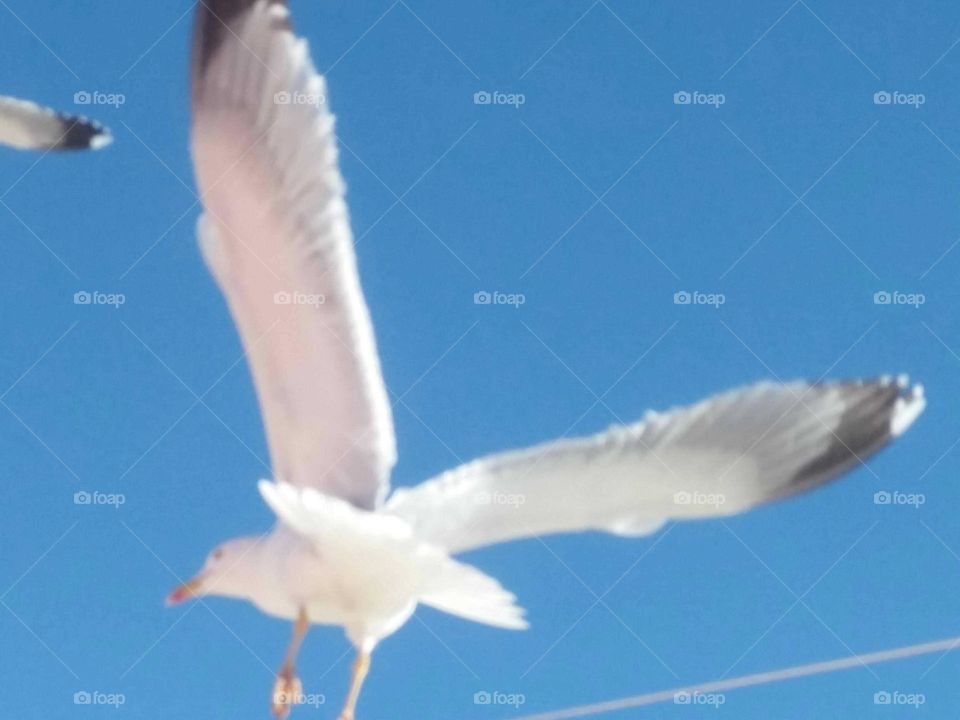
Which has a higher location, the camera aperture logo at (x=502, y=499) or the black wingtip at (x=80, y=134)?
the black wingtip at (x=80, y=134)

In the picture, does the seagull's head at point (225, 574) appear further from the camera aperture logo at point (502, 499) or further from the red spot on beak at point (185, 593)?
the camera aperture logo at point (502, 499)

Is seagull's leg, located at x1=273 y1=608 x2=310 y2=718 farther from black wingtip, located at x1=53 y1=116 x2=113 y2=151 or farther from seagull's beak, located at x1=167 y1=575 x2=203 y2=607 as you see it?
black wingtip, located at x1=53 y1=116 x2=113 y2=151

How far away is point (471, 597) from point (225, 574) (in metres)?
0.40

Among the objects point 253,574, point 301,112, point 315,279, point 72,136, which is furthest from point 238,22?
point 253,574

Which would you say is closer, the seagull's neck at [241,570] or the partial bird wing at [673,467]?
the partial bird wing at [673,467]

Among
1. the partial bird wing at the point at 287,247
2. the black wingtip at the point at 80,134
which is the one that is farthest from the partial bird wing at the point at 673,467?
the black wingtip at the point at 80,134

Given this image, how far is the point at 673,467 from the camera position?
200 centimetres

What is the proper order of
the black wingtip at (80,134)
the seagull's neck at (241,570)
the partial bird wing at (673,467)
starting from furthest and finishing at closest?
the black wingtip at (80,134)
the seagull's neck at (241,570)
the partial bird wing at (673,467)

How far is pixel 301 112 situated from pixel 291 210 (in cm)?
15

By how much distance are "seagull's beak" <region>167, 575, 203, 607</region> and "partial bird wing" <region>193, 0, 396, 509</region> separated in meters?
0.22

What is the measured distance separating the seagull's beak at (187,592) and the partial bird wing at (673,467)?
437mm

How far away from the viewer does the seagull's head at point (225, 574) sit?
220 centimetres

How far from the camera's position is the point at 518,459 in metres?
1.94

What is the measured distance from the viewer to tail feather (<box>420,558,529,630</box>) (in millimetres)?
1965
